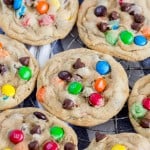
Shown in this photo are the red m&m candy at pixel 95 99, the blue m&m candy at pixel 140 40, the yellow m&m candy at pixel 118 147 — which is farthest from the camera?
the blue m&m candy at pixel 140 40

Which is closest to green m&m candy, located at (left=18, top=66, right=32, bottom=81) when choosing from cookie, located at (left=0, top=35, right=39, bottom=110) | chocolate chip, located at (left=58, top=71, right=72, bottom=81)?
cookie, located at (left=0, top=35, right=39, bottom=110)

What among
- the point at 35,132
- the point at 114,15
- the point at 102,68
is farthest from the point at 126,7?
the point at 35,132

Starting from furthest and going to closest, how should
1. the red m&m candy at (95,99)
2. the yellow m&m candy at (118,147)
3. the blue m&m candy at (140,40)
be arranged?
the blue m&m candy at (140,40)
the red m&m candy at (95,99)
the yellow m&m candy at (118,147)

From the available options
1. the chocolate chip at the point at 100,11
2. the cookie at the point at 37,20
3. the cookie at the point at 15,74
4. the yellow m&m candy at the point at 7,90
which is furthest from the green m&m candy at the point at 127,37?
the yellow m&m candy at the point at 7,90

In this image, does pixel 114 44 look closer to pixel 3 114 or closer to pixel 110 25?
pixel 110 25

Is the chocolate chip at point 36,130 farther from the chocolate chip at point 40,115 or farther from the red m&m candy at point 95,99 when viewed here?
the red m&m candy at point 95,99

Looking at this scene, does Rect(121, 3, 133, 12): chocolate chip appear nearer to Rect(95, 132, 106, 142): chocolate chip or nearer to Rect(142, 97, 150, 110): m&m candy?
Rect(142, 97, 150, 110): m&m candy
